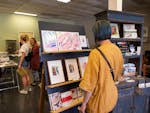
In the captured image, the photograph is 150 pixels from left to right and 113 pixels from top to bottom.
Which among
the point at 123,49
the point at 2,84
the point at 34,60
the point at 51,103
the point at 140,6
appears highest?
the point at 140,6

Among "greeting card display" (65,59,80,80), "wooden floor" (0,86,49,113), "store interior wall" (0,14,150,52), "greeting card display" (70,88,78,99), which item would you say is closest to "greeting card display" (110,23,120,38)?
"greeting card display" (65,59,80,80)

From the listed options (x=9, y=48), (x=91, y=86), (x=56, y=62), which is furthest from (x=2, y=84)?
(x=91, y=86)

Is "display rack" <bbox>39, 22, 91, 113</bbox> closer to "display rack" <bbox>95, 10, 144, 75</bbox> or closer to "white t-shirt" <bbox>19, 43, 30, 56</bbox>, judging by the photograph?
"display rack" <bbox>95, 10, 144, 75</bbox>

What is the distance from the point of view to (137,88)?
2600mm

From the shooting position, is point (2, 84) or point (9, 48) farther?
point (9, 48)

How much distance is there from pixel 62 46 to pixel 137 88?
1.28 m

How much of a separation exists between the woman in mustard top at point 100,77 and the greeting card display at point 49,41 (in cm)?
78

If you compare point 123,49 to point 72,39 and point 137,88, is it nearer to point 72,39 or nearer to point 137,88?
point 137,88

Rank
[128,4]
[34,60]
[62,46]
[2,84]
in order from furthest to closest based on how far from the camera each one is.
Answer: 1. [128,4]
2. [2,84]
3. [34,60]
4. [62,46]

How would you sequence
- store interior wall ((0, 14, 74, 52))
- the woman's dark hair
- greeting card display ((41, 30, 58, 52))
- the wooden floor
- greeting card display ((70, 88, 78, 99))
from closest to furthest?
the woman's dark hair, greeting card display ((41, 30, 58, 52)), greeting card display ((70, 88, 78, 99)), the wooden floor, store interior wall ((0, 14, 74, 52))

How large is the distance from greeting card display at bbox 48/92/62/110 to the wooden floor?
68 cm

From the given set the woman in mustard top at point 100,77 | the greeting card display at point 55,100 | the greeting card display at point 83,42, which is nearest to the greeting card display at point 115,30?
the greeting card display at point 83,42

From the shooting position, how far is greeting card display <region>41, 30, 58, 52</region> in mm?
2424

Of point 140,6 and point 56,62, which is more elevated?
point 140,6
